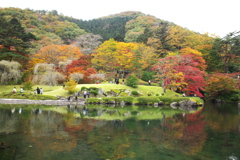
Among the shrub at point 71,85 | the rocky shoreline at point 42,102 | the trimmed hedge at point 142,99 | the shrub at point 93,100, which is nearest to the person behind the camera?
the rocky shoreline at point 42,102

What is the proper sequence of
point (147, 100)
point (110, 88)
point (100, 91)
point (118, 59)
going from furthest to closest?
1. point (118, 59)
2. point (110, 88)
3. point (100, 91)
4. point (147, 100)

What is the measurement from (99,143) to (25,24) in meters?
63.3

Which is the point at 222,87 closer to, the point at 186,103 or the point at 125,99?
the point at 186,103

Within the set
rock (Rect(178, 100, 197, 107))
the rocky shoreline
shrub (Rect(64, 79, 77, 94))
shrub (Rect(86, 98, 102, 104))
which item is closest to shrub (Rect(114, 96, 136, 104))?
shrub (Rect(86, 98, 102, 104))

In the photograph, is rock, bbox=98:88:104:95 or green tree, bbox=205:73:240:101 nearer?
rock, bbox=98:88:104:95

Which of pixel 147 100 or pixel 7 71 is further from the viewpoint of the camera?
pixel 7 71

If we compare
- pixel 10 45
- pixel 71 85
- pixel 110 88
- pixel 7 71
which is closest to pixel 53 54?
pixel 10 45

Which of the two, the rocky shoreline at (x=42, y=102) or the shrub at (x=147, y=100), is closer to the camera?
the rocky shoreline at (x=42, y=102)

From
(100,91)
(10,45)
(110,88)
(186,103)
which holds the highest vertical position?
(10,45)

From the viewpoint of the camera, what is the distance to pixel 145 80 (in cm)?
4131

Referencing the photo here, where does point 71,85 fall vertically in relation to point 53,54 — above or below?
below

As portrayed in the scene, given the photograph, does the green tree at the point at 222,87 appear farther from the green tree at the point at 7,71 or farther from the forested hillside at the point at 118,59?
the green tree at the point at 7,71

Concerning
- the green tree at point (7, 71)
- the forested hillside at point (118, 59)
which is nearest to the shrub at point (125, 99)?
the forested hillside at point (118, 59)

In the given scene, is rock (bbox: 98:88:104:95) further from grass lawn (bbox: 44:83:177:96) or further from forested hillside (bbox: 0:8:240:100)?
forested hillside (bbox: 0:8:240:100)
